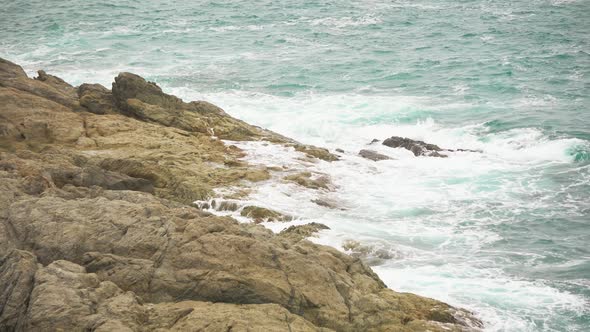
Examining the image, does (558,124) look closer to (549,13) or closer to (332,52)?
(332,52)

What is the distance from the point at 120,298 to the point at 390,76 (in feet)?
136

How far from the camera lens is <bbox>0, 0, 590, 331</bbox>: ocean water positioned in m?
20.8

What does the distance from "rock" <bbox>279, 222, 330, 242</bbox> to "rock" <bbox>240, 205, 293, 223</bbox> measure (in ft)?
4.72

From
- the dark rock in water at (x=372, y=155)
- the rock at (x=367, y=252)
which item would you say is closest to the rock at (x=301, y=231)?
the rock at (x=367, y=252)

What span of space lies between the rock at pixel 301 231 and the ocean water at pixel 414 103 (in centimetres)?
47

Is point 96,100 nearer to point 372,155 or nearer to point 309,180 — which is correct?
point 309,180

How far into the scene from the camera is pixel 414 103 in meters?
43.9

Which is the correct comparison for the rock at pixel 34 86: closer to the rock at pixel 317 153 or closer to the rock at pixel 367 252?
the rock at pixel 317 153

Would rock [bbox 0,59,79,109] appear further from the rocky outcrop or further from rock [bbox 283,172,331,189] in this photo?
the rocky outcrop

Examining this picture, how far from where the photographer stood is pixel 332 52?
5812 cm

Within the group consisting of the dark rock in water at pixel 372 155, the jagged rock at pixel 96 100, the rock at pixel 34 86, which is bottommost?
the dark rock in water at pixel 372 155

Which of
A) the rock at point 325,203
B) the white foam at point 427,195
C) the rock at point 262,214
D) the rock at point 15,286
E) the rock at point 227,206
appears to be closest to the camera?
the rock at point 15,286

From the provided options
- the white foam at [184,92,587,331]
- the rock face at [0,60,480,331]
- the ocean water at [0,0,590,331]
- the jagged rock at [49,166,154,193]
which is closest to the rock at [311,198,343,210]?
the white foam at [184,92,587,331]

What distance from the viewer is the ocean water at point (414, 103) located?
819 inches
